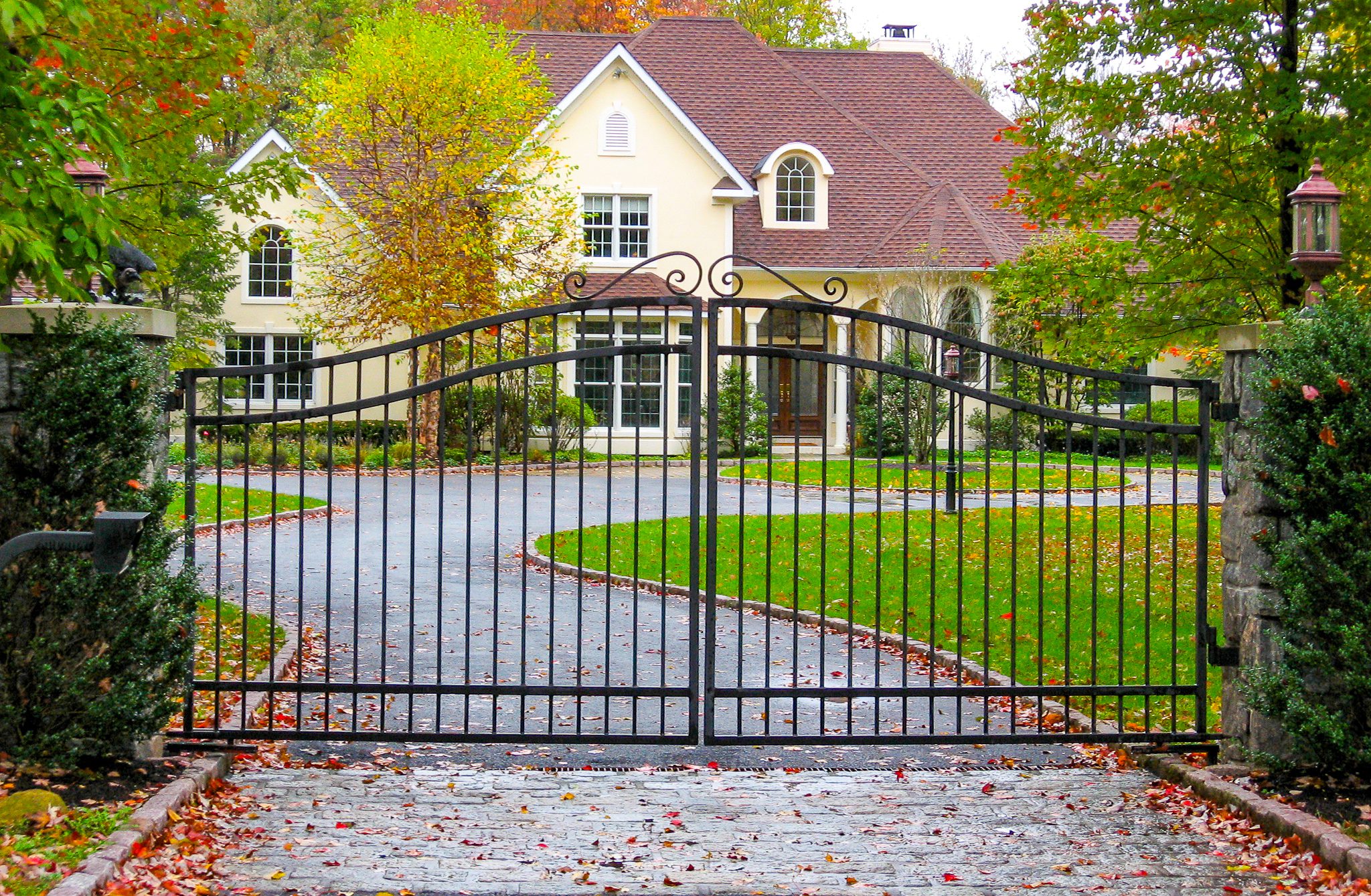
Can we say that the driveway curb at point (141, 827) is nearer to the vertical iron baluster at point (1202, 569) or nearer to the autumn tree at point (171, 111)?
the autumn tree at point (171, 111)

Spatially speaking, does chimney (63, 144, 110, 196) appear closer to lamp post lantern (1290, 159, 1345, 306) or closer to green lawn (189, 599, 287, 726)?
green lawn (189, 599, 287, 726)

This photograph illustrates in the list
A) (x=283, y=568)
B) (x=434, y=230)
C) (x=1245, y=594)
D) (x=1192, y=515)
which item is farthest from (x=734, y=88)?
(x=1245, y=594)

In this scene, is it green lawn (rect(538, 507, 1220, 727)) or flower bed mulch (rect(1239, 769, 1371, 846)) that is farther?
green lawn (rect(538, 507, 1220, 727))

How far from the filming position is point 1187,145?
1028 centimetres

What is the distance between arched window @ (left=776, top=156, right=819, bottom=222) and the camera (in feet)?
100

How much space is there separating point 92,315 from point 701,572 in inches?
269

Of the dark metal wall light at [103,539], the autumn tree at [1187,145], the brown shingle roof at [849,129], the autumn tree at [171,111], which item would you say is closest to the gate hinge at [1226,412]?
the autumn tree at [1187,145]

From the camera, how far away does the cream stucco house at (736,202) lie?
28078mm

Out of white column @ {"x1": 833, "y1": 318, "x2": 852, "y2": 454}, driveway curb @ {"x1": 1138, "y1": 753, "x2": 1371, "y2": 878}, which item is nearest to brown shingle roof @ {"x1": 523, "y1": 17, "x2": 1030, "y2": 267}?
white column @ {"x1": 833, "y1": 318, "x2": 852, "y2": 454}

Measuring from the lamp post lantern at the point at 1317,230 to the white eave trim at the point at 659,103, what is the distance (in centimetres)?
2240

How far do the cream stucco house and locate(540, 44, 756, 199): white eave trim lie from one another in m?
0.04

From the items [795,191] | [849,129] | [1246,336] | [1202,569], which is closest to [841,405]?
[795,191]

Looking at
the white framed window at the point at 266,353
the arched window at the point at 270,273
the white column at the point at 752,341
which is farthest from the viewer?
the arched window at the point at 270,273

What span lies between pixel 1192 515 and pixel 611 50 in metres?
16.7
